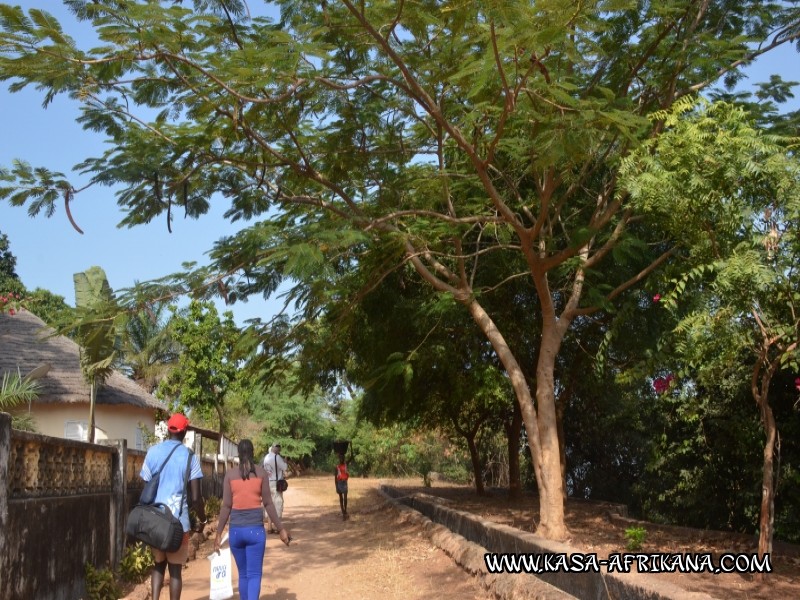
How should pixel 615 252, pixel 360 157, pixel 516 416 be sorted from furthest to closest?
pixel 516 416
pixel 360 157
pixel 615 252

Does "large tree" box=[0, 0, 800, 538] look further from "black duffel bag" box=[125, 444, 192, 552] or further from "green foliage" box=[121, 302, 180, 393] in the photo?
"green foliage" box=[121, 302, 180, 393]

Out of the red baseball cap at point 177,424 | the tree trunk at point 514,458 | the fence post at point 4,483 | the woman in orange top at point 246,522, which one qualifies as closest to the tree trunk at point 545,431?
the woman in orange top at point 246,522

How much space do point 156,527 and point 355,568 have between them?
190 inches

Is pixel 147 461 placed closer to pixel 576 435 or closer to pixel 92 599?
pixel 92 599

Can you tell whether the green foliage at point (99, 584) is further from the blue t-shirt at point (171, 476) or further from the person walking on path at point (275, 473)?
the person walking on path at point (275, 473)

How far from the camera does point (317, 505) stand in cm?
2167

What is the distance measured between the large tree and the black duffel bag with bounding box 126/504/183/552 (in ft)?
9.76

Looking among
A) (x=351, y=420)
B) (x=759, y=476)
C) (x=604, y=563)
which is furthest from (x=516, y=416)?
(x=351, y=420)

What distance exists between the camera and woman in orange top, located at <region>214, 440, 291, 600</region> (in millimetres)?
6391

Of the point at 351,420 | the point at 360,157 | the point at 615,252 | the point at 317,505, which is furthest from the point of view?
the point at 351,420

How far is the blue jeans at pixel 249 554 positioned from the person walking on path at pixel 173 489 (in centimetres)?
44

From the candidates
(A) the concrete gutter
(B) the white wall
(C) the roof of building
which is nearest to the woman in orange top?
(A) the concrete gutter

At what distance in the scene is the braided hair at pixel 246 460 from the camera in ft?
21.6

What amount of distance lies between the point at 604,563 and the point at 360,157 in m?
6.60
